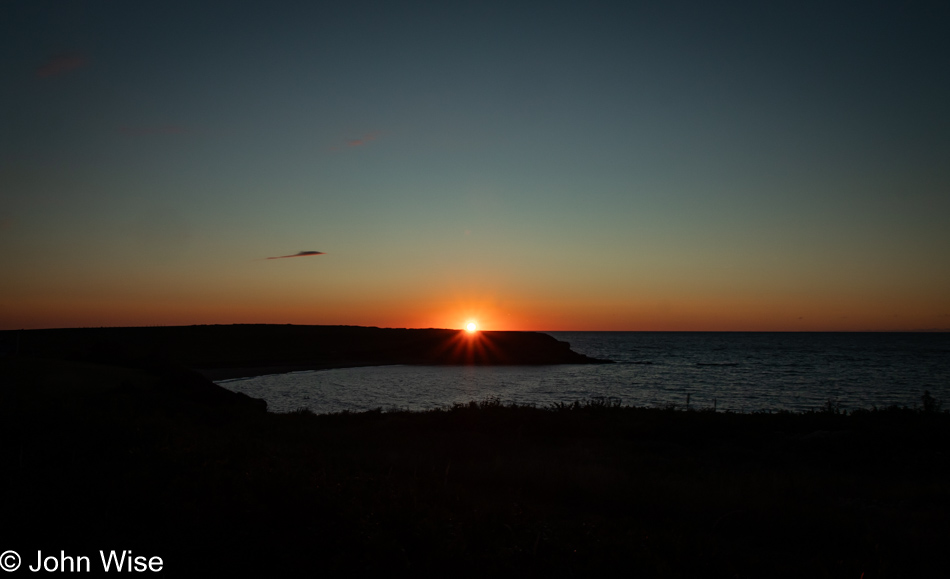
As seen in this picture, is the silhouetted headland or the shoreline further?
the silhouetted headland

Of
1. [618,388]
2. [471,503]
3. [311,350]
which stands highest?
[471,503]

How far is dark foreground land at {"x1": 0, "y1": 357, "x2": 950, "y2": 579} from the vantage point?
584 centimetres

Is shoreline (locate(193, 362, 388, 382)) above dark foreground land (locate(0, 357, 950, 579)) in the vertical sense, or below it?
below

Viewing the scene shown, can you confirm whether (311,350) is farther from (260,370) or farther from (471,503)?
(471,503)

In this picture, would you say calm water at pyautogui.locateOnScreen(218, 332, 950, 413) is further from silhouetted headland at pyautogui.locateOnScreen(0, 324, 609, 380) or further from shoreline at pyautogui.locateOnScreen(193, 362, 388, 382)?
silhouetted headland at pyautogui.locateOnScreen(0, 324, 609, 380)

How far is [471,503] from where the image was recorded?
8.09 metres

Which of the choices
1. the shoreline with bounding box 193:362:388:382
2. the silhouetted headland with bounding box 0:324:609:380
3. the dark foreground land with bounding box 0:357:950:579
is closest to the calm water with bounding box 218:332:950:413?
the shoreline with bounding box 193:362:388:382

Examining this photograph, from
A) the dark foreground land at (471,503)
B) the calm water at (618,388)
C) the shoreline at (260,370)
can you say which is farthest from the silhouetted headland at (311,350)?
the dark foreground land at (471,503)

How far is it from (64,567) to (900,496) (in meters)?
14.8

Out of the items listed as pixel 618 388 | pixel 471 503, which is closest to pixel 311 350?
pixel 618 388

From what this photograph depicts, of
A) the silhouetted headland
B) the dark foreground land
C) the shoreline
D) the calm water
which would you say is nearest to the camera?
the dark foreground land

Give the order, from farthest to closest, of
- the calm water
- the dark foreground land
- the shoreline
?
the shoreline → the calm water → the dark foreground land

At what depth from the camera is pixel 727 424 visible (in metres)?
20.0

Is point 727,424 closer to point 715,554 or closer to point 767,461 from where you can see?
point 767,461
